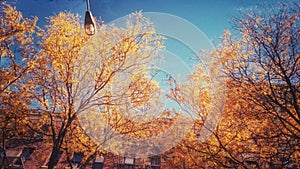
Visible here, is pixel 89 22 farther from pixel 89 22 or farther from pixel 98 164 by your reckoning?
pixel 98 164

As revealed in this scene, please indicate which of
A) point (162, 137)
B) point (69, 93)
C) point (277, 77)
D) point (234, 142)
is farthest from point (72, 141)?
point (277, 77)

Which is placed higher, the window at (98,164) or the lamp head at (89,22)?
the lamp head at (89,22)

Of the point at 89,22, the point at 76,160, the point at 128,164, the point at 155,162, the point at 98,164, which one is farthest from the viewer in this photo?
→ the point at 155,162

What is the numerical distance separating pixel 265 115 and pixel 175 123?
6.11 meters

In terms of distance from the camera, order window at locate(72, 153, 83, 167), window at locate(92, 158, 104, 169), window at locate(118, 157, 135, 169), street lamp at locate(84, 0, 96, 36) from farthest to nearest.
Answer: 1. window at locate(92, 158, 104, 169)
2. window at locate(118, 157, 135, 169)
3. window at locate(72, 153, 83, 167)
4. street lamp at locate(84, 0, 96, 36)

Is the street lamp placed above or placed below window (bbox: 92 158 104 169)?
above

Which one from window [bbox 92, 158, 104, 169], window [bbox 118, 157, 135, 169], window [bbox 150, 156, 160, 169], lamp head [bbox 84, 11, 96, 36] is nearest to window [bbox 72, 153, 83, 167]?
window [bbox 92, 158, 104, 169]

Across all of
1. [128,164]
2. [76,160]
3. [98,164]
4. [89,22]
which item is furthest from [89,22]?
[98,164]

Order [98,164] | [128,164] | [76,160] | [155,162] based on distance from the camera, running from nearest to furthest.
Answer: [76,160]
[128,164]
[98,164]
[155,162]

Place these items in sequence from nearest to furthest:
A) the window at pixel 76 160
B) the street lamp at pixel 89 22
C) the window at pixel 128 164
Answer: the street lamp at pixel 89 22, the window at pixel 76 160, the window at pixel 128 164

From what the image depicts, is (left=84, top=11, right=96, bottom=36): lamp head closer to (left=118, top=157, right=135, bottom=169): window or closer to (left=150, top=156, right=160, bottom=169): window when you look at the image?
(left=118, top=157, right=135, bottom=169): window

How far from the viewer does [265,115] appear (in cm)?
908

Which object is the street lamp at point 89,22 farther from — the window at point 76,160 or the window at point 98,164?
the window at point 98,164

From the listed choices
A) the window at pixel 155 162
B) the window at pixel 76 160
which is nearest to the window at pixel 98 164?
the window at pixel 76 160
